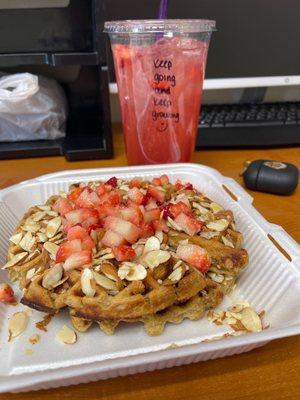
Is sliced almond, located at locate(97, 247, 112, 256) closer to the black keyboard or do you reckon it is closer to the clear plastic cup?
the clear plastic cup

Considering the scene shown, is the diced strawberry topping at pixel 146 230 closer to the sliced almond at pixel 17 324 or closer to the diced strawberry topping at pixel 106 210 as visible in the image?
the diced strawberry topping at pixel 106 210

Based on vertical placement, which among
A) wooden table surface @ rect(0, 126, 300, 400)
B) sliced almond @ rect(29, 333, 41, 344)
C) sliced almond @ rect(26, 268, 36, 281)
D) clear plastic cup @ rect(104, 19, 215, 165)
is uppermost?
clear plastic cup @ rect(104, 19, 215, 165)

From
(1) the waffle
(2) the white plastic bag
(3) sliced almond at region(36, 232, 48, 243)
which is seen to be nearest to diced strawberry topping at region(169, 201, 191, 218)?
(1) the waffle

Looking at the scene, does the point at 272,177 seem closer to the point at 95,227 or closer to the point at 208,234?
the point at 208,234

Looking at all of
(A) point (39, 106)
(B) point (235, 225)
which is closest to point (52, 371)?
(B) point (235, 225)

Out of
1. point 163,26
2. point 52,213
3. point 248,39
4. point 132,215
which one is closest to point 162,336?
point 132,215

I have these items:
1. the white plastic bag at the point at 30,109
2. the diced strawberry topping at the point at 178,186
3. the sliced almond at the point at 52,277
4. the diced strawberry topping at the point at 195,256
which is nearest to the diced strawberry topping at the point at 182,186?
the diced strawberry topping at the point at 178,186
